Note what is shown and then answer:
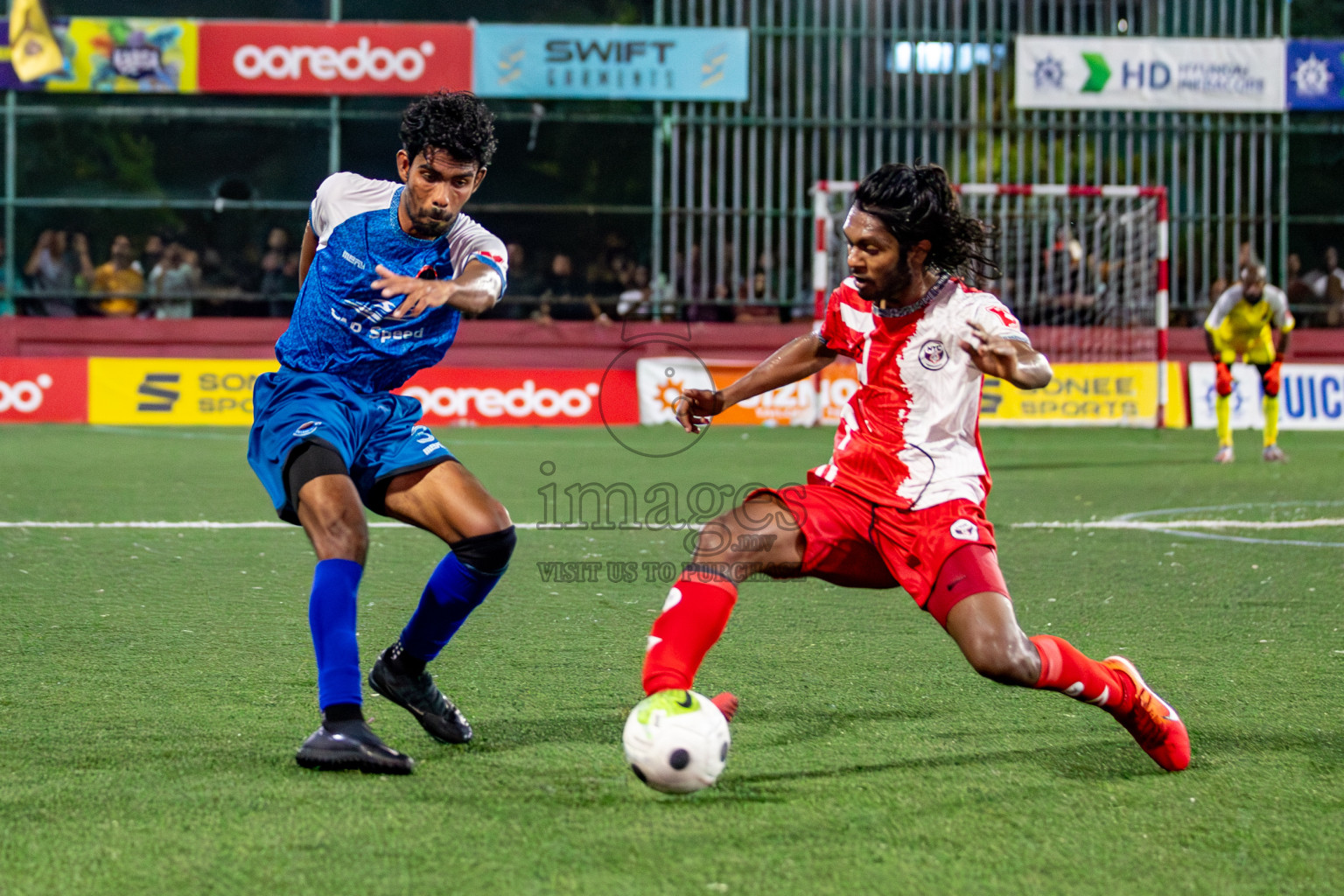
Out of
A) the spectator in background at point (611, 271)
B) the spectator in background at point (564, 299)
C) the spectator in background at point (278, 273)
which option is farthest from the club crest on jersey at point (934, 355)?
the spectator in background at point (278, 273)

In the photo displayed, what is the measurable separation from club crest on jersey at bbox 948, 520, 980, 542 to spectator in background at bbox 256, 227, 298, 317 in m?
18.1

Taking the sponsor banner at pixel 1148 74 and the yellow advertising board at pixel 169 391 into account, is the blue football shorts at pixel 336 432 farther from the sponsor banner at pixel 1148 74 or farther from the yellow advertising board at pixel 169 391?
the sponsor banner at pixel 1148 74

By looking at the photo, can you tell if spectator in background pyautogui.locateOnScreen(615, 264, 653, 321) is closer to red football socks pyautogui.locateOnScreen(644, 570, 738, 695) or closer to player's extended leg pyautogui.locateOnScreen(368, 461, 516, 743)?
player's extended leg pyautogui.locateOnScreen(368, 461, 516, 743)

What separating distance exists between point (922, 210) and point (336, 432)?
1.74 m

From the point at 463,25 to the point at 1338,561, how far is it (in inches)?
650

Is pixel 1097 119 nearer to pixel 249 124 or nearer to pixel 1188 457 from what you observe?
pixel 1188 457

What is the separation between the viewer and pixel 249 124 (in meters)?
22.7

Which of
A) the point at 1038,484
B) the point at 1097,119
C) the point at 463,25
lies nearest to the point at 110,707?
the point at 1038,484

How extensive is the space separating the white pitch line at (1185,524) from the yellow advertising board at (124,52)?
16485 mm

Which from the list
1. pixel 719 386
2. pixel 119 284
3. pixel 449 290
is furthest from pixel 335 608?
pixel 119 284

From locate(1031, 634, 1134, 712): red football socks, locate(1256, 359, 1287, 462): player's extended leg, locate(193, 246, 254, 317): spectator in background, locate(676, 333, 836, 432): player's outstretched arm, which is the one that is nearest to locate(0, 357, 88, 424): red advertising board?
locate(193, 246, 254, 317): spectator in background

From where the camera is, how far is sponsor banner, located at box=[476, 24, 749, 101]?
20.6 meters

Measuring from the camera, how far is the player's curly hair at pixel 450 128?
3930mm

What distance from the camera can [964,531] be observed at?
12.0 ft
